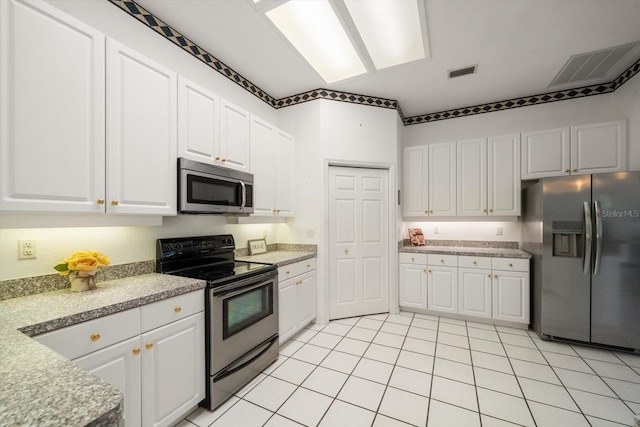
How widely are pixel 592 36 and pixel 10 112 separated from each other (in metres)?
4.16

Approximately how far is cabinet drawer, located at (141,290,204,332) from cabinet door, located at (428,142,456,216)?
125 inches

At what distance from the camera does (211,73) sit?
2.61m

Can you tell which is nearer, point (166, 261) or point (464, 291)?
point (166, 261)

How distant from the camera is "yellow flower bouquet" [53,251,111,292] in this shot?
148 centimetres

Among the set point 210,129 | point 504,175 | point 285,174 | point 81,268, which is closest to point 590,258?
point 504,175

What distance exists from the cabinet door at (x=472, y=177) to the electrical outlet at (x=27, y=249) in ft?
13.5

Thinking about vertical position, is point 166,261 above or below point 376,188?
below

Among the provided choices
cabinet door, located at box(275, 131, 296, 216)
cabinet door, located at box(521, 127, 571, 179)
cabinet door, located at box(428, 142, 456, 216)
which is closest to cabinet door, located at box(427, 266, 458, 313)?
cabinet door, located at box(428, 142, 456, 216)

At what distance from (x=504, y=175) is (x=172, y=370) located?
3986 mm

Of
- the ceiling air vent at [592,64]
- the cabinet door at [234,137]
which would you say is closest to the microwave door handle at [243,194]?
the cabinet door at [234,137]

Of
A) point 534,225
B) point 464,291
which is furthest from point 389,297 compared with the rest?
point 534,225

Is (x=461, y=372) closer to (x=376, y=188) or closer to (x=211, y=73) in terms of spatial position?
(x=376, y=188)

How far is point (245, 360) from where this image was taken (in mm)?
2043

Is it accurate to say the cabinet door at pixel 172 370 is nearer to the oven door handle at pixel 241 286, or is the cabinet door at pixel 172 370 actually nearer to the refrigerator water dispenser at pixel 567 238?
the oven door handle at pixel 241 286
